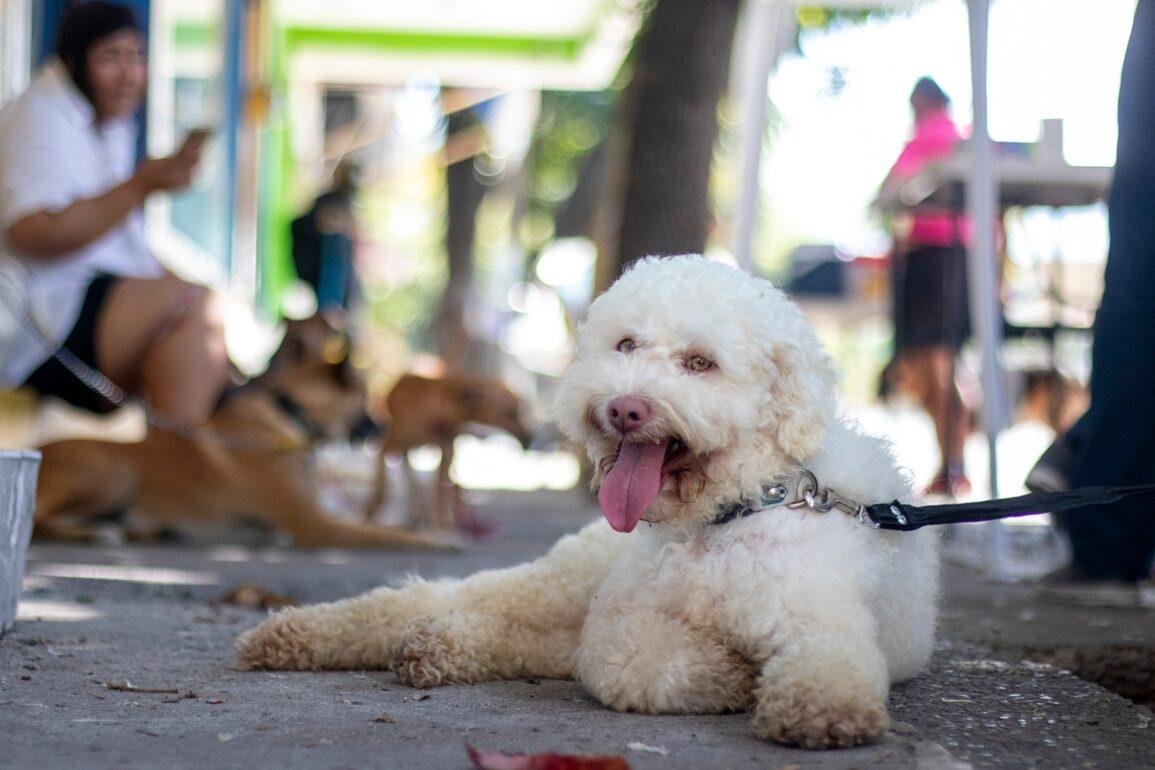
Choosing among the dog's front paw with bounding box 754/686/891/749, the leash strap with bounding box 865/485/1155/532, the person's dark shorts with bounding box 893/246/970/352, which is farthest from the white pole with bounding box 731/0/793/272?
the dog's front paw with bounding box 754/686/891/749

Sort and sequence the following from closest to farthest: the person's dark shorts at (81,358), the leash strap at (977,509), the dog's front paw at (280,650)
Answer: the leash strap at (977,509) < the dog's front paw at (280,650) < the person's dark shorts at (81,358)

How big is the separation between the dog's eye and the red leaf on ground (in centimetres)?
85

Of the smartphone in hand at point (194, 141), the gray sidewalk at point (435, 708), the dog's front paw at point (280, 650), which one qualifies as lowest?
the gray sidewalk at point (435, 708)

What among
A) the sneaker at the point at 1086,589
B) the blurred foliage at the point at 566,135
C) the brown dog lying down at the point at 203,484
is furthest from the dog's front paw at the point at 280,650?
the blurred foliage at the point at 566,135

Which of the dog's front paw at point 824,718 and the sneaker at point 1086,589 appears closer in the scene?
the dog's front paw at point 824,718

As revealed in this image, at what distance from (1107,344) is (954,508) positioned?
6.06 feet

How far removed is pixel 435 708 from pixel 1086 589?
9.06ft

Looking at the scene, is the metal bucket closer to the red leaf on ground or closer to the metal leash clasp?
the red leaf on ground

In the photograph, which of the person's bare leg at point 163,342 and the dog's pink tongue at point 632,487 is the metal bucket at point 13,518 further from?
the person's bare leg at point 163,342

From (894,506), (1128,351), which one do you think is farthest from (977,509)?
(1128,351)

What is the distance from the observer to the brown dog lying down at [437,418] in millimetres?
8000

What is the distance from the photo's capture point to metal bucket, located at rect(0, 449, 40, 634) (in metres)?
3.18

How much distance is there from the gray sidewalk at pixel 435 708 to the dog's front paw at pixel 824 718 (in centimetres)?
3

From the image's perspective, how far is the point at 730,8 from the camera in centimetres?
964
